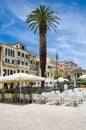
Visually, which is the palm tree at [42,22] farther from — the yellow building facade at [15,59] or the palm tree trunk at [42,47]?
the yellow building facade at [15,59]

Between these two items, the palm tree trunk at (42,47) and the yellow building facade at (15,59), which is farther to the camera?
the yellow building facade at (15,59)

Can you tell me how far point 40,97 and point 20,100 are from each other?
2474mm

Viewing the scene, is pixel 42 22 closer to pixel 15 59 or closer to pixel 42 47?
pixel 42 47

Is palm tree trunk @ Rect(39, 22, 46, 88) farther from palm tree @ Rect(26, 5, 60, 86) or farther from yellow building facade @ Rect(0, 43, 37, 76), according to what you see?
yellow building facade @ Rect(0, 43, 37, 76)

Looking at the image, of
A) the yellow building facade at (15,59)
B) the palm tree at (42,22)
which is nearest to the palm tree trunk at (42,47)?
the palm tree at (42,22)

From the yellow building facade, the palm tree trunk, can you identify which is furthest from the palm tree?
the yellow building facade

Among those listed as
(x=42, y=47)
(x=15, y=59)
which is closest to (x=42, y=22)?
(x=42, y=47)

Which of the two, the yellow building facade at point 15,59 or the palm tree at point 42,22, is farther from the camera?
the yellow building facade at point 15,59

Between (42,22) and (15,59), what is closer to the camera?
(42,22)

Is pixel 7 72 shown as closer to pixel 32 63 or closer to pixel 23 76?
pixel 32 63

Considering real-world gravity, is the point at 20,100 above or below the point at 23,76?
below

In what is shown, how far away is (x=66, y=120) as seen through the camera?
36.1 feet

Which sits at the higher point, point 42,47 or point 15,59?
point 15,59

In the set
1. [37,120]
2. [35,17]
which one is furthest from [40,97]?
[35,17]
